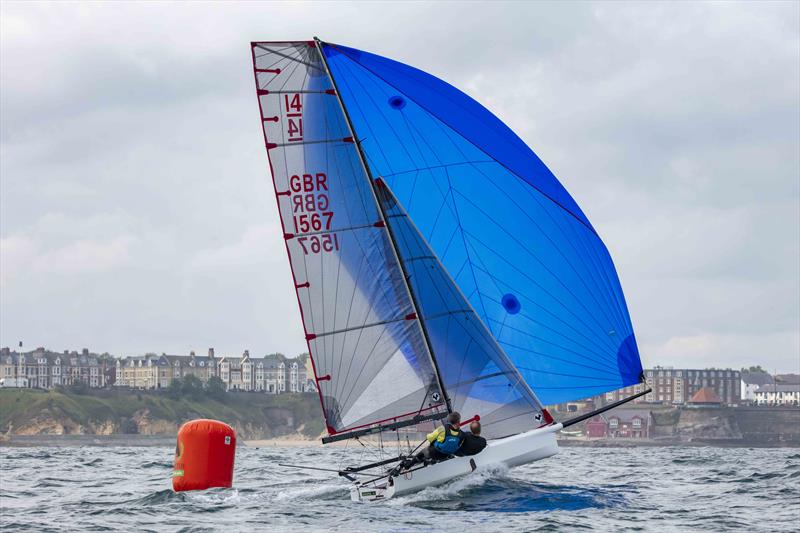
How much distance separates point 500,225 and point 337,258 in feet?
8.95

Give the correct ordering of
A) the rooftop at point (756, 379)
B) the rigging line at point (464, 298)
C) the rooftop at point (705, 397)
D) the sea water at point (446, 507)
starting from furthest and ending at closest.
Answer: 1. the rooftop at point (756, 379)
2. the rooftop at point (705, 397)
3. the rigging line at point (464, 298)
4. the sea water at point (446, 507)

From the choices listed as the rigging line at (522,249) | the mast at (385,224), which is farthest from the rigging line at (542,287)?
the mast at (385,224)

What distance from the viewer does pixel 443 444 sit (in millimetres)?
17688

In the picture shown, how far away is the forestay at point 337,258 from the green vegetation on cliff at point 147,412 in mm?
105087

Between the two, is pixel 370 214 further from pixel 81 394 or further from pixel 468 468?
pixel 81 394

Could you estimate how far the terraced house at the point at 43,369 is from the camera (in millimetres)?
159750

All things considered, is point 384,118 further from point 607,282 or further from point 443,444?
point 443,444

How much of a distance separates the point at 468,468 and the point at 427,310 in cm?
272

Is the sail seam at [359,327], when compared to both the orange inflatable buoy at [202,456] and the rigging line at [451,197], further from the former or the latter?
the orange inflatable buoy at [202,456]

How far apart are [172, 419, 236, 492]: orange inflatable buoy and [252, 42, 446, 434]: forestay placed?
178 centimetres

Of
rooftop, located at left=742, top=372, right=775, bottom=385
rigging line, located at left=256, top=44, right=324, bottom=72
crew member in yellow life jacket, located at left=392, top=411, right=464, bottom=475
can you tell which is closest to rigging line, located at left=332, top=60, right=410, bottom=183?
rigging line, located at left=256, top=44, right=324, bottom=72

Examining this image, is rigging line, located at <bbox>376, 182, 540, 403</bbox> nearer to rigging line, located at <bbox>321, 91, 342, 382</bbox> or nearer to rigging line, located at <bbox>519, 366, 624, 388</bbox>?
rigging line, located at <bbox>519, 366, 624, 388</bbox>

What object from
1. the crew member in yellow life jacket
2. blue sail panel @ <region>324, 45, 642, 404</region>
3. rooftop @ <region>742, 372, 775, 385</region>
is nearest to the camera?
the crew member in yellow life jacket

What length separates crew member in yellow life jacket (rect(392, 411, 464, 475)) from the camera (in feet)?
58.0
